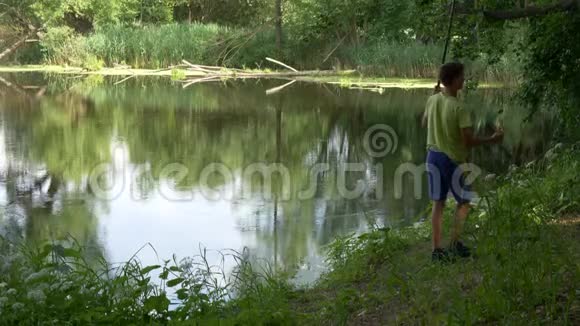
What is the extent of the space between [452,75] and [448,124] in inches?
13.2

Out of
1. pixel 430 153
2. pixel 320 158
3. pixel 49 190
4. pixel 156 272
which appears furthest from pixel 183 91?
pixel 430 153

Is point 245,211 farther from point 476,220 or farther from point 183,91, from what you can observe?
point 183,91

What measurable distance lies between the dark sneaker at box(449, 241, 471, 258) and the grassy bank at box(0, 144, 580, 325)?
15cm

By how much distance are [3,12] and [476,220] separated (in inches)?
1505

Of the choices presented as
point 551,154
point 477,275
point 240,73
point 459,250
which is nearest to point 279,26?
point 240,73

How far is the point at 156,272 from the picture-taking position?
273 inches

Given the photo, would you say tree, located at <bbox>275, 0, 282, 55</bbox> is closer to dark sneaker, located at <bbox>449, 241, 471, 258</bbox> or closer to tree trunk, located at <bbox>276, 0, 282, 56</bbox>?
tree trunk, located at <bbox>276, 0, 282, 56</bbox>

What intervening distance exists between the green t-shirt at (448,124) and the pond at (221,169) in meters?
2.10

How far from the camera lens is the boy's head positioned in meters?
5.20

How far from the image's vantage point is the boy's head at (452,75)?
17.1 feet

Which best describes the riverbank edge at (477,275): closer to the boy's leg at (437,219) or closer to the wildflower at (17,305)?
the boy's leg at (437,219)

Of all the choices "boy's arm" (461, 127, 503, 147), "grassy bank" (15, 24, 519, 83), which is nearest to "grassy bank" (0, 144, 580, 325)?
"boy's arm" (461, 127, 503, 147)

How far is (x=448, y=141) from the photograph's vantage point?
525cm

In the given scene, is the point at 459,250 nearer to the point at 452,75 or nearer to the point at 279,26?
the point at 452,75
